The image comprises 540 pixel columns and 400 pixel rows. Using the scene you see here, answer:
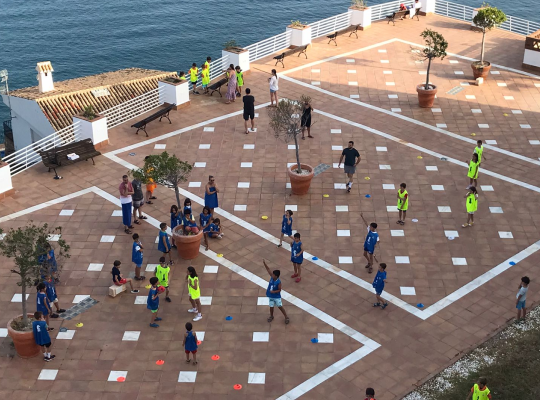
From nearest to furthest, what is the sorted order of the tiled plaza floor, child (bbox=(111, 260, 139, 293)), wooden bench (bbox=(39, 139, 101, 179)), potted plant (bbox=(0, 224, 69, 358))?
potted plant (bbox=(0, 224, 69, 358)) → the tiled plaza floor → child (bbox=(111, 260, 139, 293)) → wooden bench (bbox=(39, 139, 101, 179))

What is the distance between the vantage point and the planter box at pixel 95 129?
24672mm

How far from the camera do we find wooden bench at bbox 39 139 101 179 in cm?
2348

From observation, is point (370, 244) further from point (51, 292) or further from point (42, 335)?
point (42, 335)

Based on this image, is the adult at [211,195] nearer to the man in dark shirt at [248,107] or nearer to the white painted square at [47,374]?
the man in dark shirt at [248,107]

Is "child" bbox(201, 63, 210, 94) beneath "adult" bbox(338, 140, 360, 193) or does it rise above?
above

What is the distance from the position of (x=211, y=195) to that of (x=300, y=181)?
9.57 feet

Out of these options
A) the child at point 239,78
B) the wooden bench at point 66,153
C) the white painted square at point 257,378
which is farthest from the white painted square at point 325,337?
the child at point 239,78

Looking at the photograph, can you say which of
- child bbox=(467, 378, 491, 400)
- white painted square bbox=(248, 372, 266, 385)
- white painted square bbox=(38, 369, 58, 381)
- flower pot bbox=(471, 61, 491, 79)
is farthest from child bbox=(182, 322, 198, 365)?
flower pot bbox=(471, 61, 491, 79)

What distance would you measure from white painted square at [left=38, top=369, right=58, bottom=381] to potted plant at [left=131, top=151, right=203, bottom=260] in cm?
479

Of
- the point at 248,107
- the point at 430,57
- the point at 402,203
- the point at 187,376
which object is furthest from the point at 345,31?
the point at 187,376

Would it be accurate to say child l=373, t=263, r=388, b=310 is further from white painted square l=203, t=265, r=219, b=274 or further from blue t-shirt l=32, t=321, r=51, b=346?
blue t-shirt l=32, t=321, r=51, b=346

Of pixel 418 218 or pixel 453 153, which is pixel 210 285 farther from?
pixel 453 153

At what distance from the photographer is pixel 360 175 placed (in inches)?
926

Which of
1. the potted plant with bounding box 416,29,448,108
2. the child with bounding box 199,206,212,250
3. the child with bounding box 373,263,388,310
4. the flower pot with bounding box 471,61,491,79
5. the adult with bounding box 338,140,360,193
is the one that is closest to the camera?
the child with bounding box 373,263,388,310
